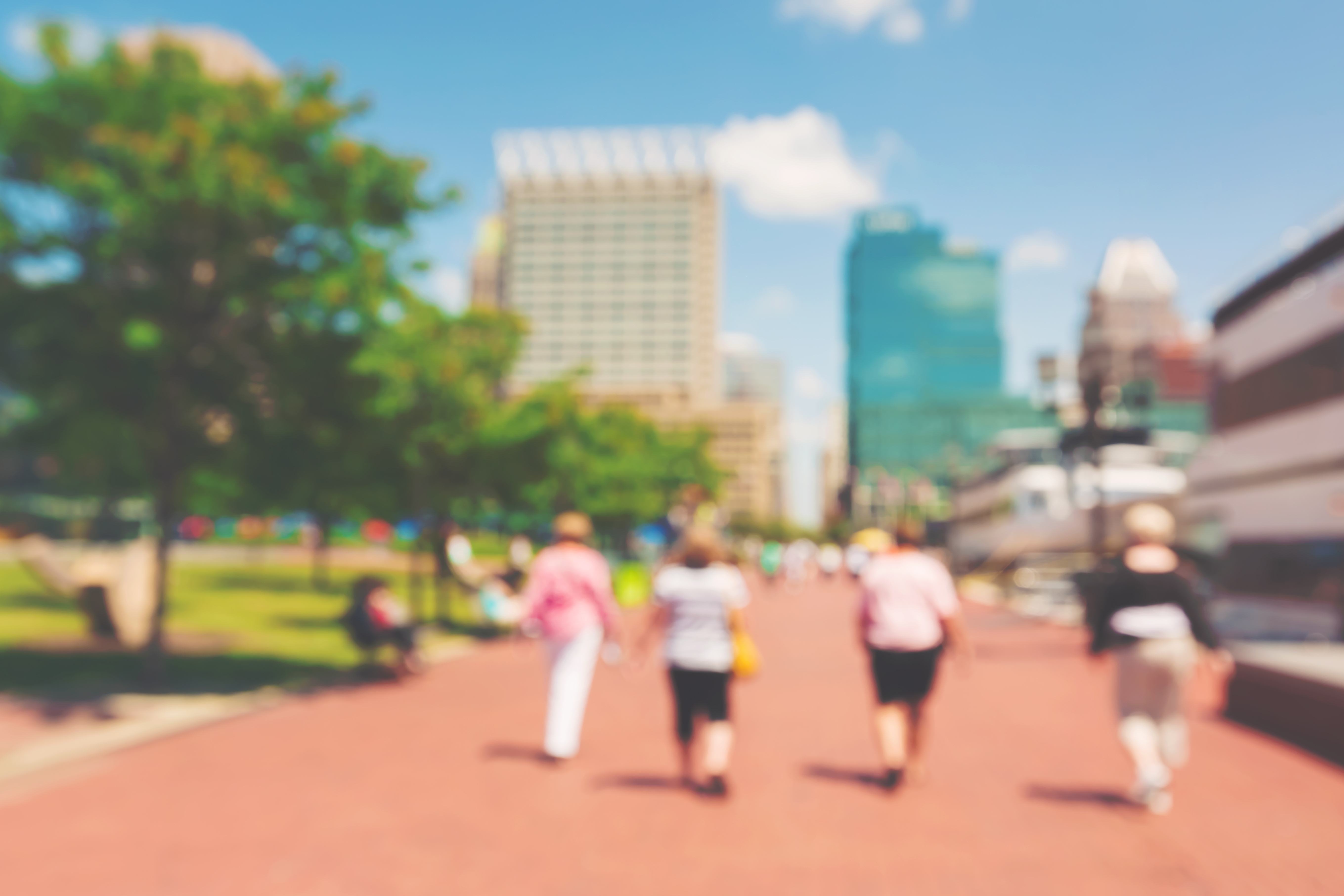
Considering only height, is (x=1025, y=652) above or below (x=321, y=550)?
below

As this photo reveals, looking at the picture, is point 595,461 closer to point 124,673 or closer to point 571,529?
point 124,673

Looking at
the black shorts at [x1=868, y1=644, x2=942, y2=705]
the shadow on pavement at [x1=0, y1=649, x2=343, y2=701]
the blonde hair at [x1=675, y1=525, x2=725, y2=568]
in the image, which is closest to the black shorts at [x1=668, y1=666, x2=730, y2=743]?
the blonde hair at [x1=675, y1=525, x2=725, y2=568]

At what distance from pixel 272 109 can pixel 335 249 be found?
1.46 m

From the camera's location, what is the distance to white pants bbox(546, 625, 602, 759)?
24.8ft

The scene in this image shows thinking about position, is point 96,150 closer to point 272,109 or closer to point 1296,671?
point 272,109

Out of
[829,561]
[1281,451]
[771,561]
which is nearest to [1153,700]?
[1281,451]

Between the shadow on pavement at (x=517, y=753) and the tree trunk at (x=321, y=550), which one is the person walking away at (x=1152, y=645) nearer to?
the shadow on pavement at (x=517, y=753)

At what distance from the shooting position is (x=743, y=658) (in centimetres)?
691

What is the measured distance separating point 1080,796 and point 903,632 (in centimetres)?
149

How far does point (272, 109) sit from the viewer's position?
10734 mm

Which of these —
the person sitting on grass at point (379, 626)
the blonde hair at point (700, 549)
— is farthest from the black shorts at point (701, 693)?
the person sitting on grass at point (379, 626)

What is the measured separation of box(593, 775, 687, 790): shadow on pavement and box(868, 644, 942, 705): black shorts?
4.56 feet

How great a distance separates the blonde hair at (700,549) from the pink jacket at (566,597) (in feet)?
3.21

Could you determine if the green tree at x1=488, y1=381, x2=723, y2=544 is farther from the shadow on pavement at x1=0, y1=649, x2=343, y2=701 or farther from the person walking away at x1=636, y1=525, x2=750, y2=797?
the person walking away at x1=636, y1=525, x2=750, y2=797
